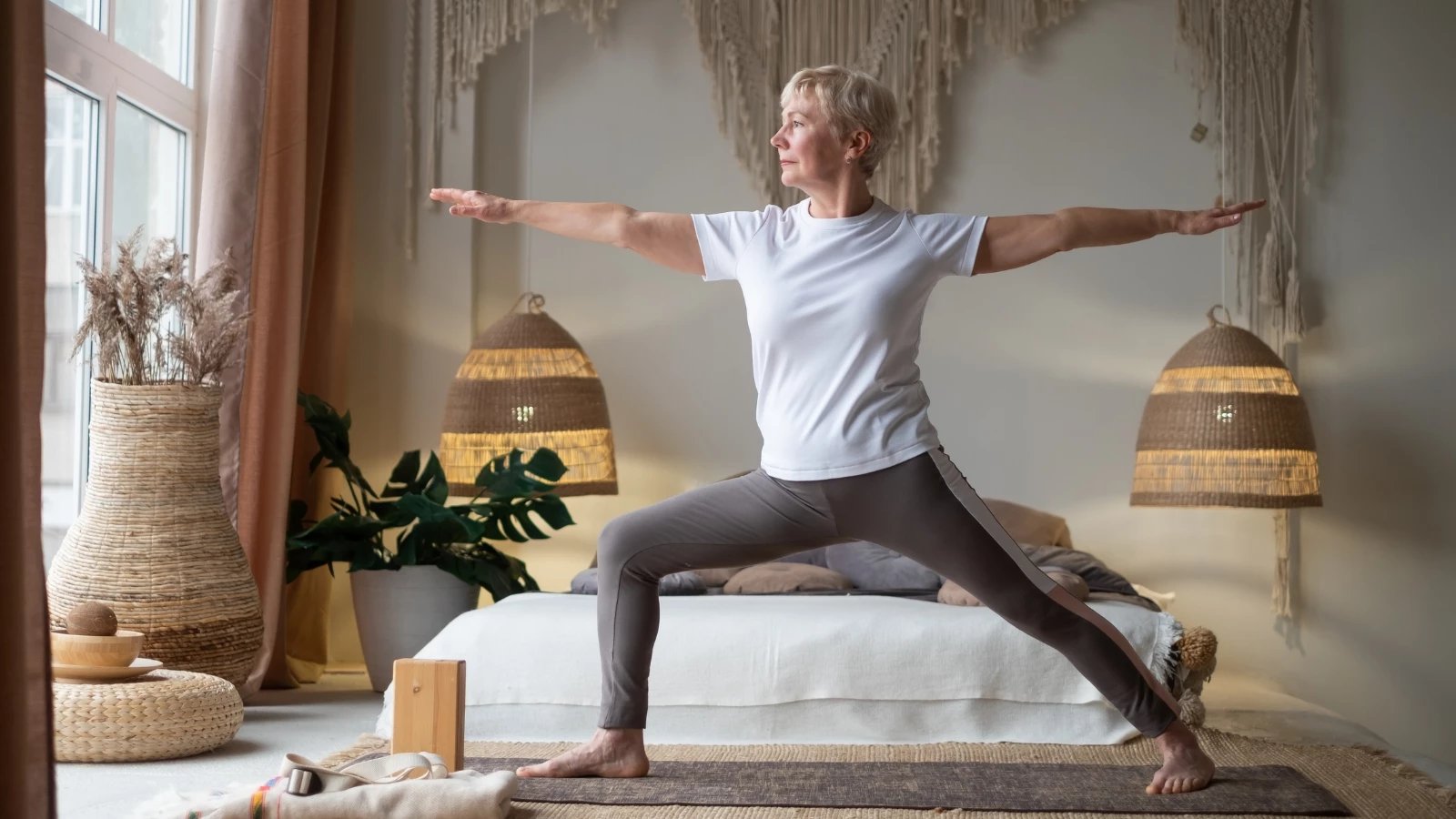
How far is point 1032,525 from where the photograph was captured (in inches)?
152

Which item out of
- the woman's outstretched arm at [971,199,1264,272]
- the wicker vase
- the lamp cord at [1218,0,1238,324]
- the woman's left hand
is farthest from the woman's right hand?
the lamp cord at [1218,0,1238,324]

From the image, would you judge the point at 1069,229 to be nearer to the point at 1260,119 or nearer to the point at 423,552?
the point at 423,552

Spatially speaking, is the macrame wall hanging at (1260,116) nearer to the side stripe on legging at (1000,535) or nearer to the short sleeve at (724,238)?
the side stripe on legging at (1000,535)

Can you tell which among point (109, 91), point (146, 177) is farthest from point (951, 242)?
point (146, 177)

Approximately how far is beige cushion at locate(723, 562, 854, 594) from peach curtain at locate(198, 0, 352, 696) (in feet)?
4.18

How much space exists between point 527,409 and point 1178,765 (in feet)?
7.32

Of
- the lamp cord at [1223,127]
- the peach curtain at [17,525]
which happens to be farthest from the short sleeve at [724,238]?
the lamp cord at [1223,127]

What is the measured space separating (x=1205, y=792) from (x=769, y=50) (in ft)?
9.53

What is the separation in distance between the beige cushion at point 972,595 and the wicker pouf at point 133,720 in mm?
1556

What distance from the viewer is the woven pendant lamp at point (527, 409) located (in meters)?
3.90

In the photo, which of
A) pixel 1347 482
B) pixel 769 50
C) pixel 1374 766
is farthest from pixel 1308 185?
pixel 1374 766

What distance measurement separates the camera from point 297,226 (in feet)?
12.1

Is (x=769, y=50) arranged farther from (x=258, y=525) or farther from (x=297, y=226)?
(x=258, y=525)

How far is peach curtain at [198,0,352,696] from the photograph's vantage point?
348 cm
